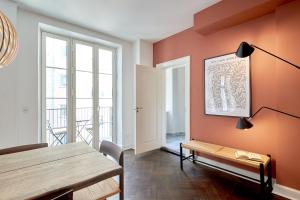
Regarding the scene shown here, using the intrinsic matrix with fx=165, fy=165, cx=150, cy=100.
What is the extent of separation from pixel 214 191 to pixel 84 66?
3.34m

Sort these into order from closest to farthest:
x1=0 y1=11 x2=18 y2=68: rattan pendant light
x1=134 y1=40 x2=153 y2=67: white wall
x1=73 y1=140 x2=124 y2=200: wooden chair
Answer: x1=0 y1=11 x2=18 y2=68: rattan pendant light < x1=73 y1=140 x2=124 y2=200: wooden chair < x1=134 y1=40 x2=153 y2=67: white wall

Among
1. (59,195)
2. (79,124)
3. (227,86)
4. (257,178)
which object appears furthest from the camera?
(79,124)

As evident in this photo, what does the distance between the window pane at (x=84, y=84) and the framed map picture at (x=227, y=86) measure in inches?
96.4

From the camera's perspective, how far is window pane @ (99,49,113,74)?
391cm

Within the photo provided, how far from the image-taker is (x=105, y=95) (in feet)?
13.0

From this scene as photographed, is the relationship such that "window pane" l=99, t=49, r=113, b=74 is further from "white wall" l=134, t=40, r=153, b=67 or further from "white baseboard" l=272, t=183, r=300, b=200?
"white baseboard" l=272, t=183, r=300, b=200

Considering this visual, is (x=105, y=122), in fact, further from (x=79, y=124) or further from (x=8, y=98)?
(x=8, y=98)

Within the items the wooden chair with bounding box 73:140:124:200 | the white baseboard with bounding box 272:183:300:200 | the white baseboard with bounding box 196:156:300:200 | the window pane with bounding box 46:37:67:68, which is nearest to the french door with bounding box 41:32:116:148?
the window pane with bounding box 46:37:67:68

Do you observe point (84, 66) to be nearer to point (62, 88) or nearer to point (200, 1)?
point (62, 88)

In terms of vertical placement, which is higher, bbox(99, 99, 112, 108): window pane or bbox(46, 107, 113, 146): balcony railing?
bbox(99, 99, 112, 108): window pane

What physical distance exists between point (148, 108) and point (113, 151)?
2184 mm

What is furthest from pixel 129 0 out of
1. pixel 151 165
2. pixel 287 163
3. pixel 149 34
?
pixel 287 163

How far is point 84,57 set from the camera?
3.64m

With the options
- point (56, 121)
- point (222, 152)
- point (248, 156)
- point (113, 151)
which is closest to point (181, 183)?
point (222, 152)
